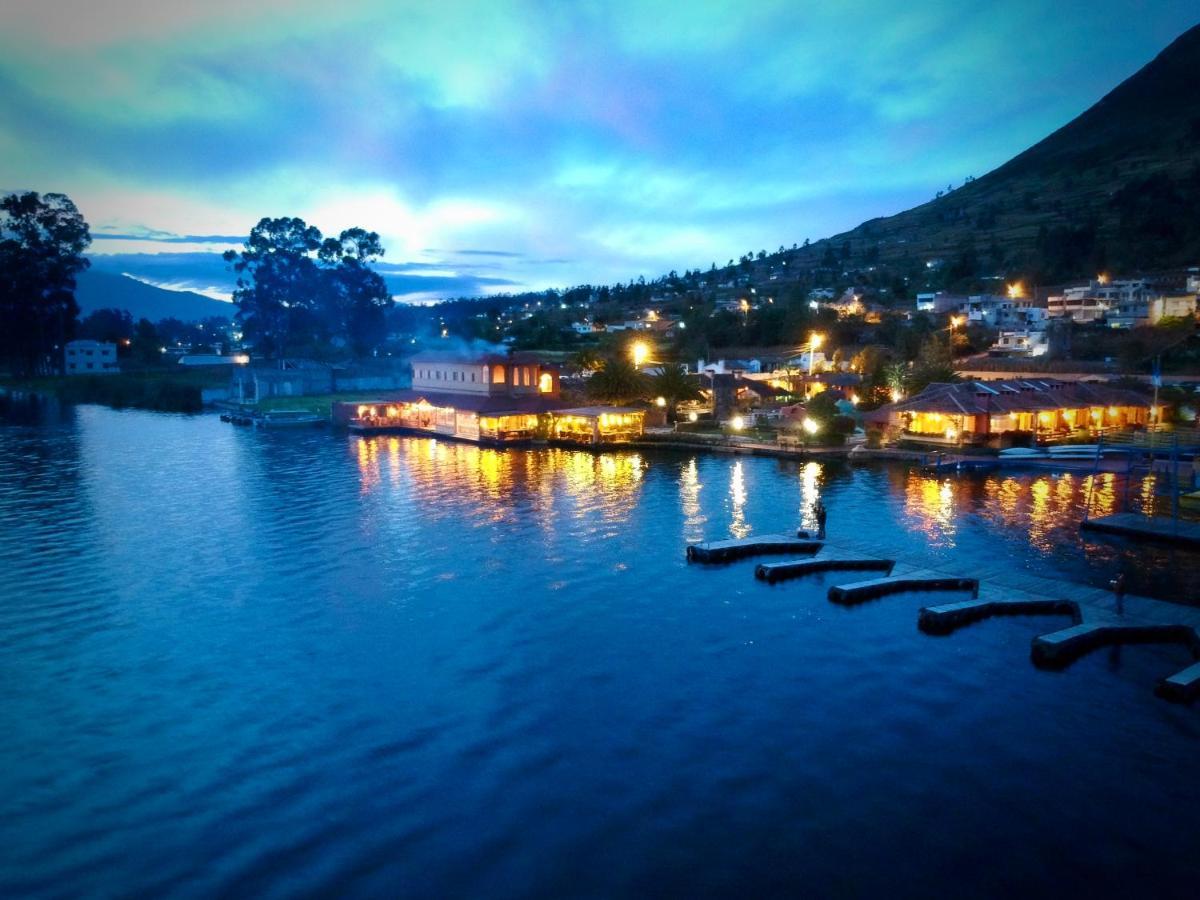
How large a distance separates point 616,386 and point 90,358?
80.3 meters

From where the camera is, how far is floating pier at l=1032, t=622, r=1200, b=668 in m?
17.0

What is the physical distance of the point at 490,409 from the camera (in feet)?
168

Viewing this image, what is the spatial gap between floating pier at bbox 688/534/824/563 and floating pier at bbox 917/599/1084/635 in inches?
243

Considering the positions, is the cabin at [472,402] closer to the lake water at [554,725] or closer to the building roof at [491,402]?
the building roof at [491,402]

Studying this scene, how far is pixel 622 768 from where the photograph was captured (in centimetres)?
1294

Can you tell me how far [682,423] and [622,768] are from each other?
42.2 metres

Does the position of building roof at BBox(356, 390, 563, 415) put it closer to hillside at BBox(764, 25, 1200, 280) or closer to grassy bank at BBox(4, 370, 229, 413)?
grassy bank at BBox(4, 370, 229, 413)

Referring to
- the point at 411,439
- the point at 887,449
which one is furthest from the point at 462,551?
the point at 411,439

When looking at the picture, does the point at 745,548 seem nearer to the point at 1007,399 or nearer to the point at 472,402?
the point at 1007,399

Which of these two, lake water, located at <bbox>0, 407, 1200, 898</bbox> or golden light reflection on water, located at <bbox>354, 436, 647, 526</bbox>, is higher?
golden light reflection on water, located at <bbox>354, 436, 647, 526</bbox>

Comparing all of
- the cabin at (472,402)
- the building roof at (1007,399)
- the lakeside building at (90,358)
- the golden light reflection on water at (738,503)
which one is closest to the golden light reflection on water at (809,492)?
the golden light reflection on water at (738,503)

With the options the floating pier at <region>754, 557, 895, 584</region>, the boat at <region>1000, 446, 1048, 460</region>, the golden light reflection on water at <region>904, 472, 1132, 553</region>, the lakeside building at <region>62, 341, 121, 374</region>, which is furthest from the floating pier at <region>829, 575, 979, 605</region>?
the lakeside building at <region>62, 341, 121, 374</region>

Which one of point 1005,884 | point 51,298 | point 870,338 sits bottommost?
point 1005,884

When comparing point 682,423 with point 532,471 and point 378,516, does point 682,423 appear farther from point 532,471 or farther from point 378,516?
point 378,516
